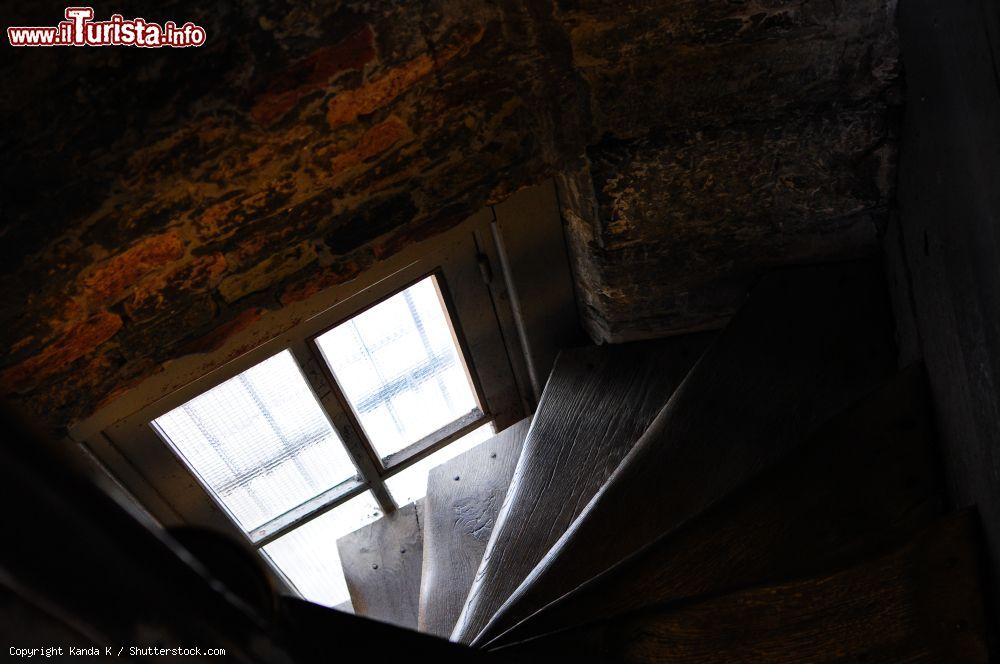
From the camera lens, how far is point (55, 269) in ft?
6.52

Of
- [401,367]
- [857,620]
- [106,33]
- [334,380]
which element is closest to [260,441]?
[334,380]

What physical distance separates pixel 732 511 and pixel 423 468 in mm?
2150

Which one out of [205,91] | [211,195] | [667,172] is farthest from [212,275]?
[667,172]

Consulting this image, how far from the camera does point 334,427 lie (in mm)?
3318

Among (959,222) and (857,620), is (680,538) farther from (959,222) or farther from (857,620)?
(959,222)

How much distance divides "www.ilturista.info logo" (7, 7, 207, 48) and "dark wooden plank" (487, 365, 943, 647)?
5.05ft

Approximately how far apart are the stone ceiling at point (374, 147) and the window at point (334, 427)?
1.98ft

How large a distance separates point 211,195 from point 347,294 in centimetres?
89

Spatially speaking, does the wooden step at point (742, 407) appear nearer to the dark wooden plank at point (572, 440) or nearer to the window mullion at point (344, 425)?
the dark wooden plank at point (572, 440)

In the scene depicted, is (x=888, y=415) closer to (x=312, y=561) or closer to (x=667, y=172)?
(x=667, y=172)

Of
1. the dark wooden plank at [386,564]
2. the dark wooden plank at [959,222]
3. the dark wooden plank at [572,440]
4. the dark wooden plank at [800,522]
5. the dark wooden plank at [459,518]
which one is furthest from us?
the dark wooden plank at [386,564]

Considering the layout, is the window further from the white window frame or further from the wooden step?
the wooden step

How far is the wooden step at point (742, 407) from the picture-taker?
2215mm

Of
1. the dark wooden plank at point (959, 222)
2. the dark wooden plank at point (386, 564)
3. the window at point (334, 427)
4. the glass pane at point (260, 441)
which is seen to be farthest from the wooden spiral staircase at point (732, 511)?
the glass pane at point (260, 441)
